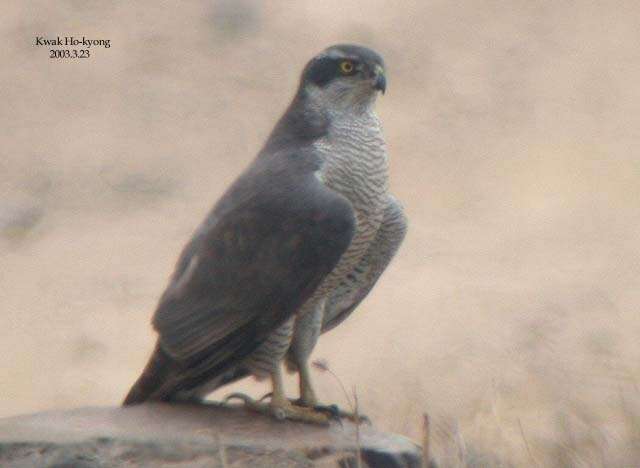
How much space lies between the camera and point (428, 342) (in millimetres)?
12172

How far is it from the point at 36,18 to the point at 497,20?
4.69m

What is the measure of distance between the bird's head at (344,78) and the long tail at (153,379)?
122 centimetres

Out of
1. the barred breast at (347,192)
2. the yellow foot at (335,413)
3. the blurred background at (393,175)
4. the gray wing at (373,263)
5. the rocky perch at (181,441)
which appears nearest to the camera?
the rocky perch at (181,441)

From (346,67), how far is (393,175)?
26.2ft

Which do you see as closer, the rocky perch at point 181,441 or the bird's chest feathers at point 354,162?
the rocky perch at point 181,441

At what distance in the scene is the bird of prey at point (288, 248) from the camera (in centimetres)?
680

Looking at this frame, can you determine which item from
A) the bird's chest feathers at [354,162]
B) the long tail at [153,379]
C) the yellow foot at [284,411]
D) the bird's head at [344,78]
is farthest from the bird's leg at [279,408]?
the bird's head at [344,78]

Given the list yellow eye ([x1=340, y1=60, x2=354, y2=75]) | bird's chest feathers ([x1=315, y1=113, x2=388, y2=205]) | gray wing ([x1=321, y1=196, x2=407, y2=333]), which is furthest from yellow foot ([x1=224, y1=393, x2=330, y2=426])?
yellow eye ([x1=340, y1=60, x2=354, y2=75])

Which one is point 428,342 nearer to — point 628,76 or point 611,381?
point 611,381

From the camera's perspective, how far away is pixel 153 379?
6906mm

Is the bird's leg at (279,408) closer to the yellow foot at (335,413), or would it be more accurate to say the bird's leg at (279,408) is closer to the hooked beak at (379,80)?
the yellow foot at (335,413)

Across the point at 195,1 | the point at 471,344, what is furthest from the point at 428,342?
the point at 195,1

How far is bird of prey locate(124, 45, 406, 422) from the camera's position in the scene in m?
6.80

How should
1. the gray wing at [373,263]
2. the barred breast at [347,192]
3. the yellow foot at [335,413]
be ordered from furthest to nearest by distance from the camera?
the gray wing at [373,263] < the yellow foot at [335,413] < the barred breast at [347,192]
